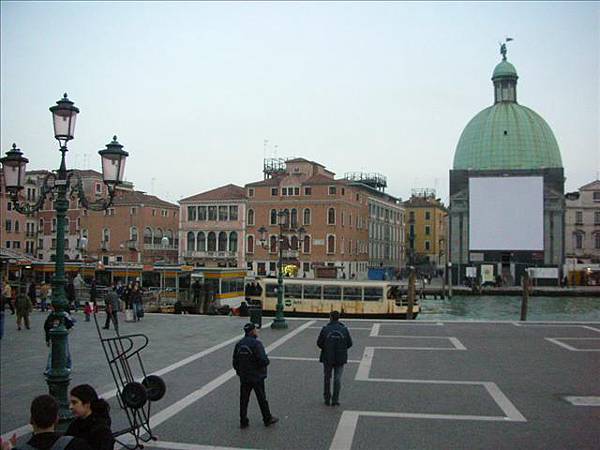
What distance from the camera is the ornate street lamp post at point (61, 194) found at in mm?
8430

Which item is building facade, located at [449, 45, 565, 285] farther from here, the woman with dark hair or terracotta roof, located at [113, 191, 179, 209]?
the woman with dark hair

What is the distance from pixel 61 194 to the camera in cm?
924

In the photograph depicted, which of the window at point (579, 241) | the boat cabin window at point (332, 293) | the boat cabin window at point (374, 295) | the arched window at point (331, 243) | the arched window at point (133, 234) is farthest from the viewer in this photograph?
the window at point (579, 241)

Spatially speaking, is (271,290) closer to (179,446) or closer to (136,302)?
(136,302)

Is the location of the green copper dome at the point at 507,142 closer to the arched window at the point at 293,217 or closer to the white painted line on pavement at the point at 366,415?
the arched window at the point at 293,217

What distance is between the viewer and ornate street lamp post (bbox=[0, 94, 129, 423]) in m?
8.43

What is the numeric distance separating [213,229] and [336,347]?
55.0m

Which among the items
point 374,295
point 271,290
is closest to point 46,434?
point 374,295

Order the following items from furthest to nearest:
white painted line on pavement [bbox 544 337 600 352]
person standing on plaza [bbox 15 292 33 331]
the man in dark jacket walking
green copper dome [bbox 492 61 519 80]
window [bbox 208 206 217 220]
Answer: green copper dome [bbox 492 61 519 80] → window [bbox 208 206 217 220] → person standing on plaza [bbox 15 292 33 331] → white painted line on pavement [bbox 544 337 600 352] → the man in dark jacket walking

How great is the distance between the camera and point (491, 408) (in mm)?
10062

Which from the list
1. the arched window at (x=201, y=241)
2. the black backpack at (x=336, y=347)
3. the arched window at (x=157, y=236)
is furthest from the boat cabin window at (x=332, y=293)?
the arched window at (x=157, y=236)

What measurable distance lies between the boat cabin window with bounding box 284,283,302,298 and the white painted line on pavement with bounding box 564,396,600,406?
859 inches

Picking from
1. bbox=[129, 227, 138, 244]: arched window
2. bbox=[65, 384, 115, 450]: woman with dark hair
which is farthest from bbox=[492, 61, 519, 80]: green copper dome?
bbox=[65, 384, 115, 450]: woman with dark hair

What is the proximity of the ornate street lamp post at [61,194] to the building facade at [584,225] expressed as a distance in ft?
251
